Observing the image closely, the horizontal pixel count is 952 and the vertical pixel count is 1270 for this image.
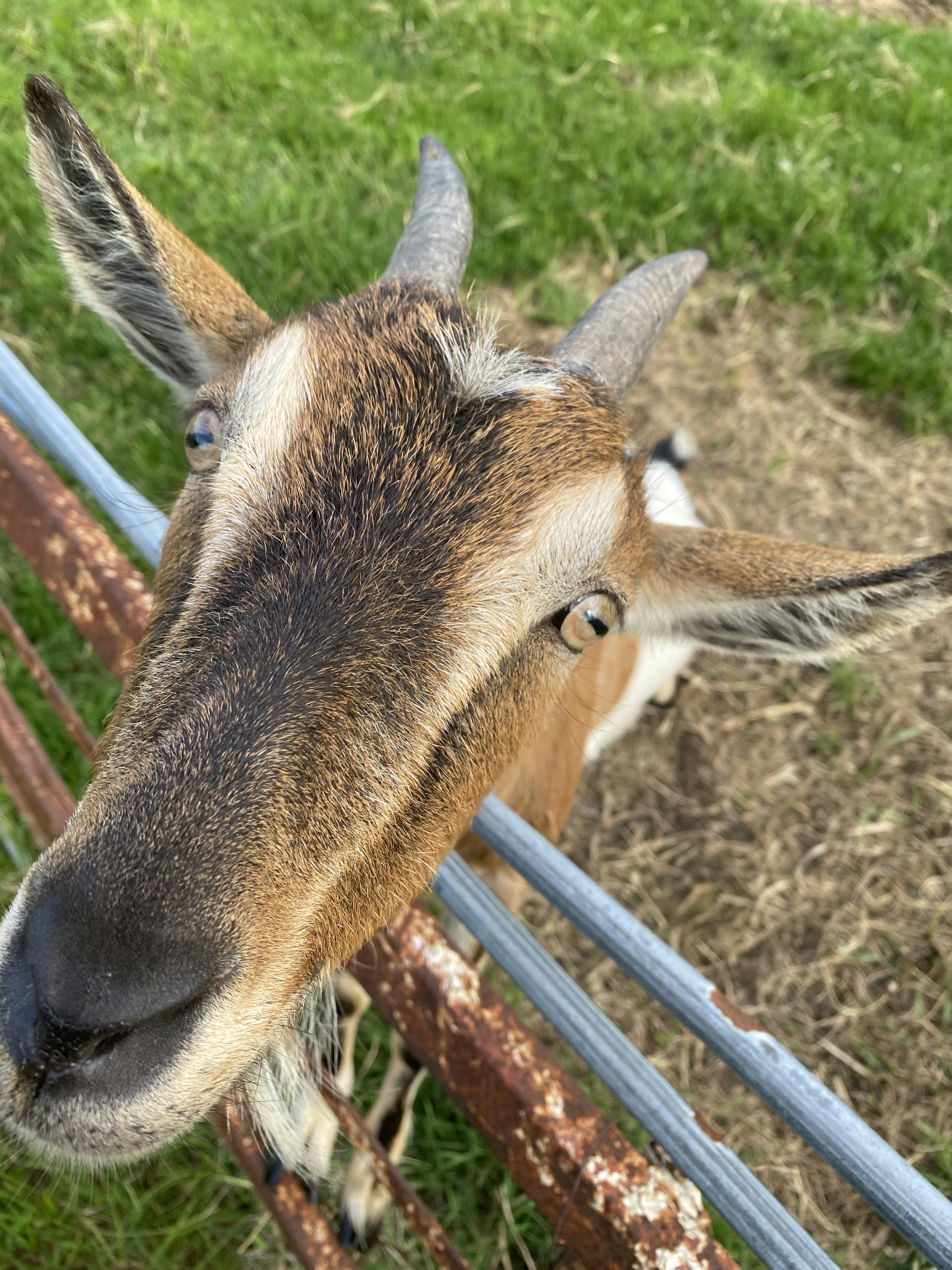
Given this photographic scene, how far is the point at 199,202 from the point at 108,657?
4.08 m

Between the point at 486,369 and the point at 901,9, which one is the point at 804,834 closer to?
the point at 486,369

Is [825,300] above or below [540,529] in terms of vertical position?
below

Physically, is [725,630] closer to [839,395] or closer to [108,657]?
[108,657]

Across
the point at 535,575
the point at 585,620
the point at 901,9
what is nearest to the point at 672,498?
the point at 585,620

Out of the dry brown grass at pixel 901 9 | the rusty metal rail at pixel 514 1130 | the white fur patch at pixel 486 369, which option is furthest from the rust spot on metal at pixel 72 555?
the dry brown grass at pixel 901 9

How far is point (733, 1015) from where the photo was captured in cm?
132

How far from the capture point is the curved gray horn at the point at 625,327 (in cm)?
214

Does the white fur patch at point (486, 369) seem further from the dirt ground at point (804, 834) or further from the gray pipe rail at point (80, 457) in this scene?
the dirt ground at point (804, 834)

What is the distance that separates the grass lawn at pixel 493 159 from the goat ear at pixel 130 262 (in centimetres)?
200

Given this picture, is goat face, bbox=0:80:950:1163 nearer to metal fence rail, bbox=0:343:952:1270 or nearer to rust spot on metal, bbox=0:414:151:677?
metal fence rail, bbox=0:343:952:1270

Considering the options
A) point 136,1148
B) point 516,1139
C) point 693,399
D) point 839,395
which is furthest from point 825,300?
point 136,1148

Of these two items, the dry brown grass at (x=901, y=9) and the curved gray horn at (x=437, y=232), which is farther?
the dry brown grass at (x=901, y=9)

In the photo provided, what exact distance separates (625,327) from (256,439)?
3.77ft

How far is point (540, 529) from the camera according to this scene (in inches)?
64.2
